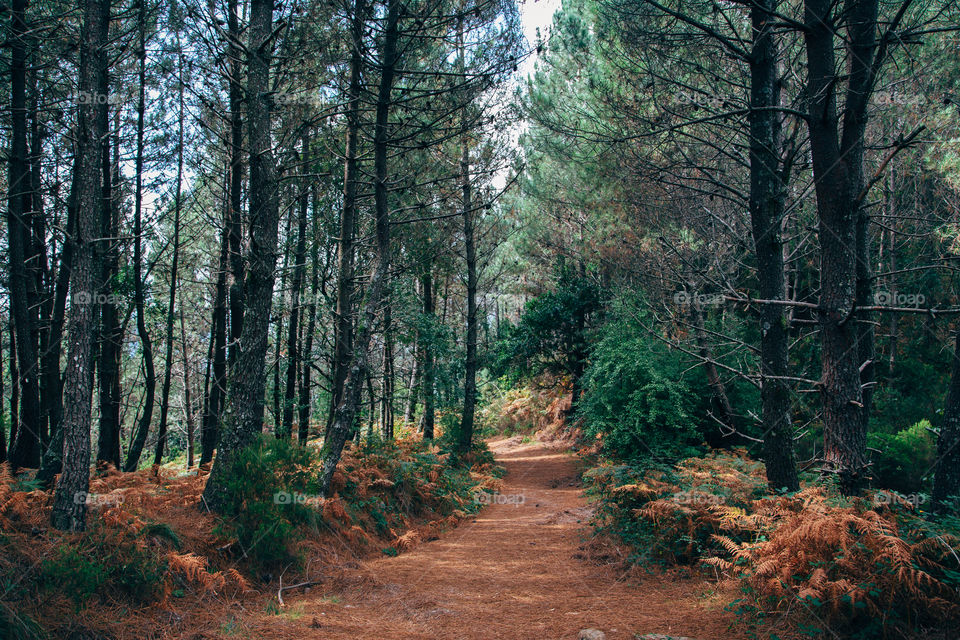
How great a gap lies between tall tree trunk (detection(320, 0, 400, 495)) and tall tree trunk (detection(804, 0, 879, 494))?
5.05 metres

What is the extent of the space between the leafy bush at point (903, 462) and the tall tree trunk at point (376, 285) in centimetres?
897

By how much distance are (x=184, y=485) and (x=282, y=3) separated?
246 inches

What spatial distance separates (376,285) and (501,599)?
4320mm

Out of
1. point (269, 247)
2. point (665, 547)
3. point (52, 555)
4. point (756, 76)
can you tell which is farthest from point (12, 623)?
point (756, 76)

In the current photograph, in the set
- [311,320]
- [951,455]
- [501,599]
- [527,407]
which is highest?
[311,320]

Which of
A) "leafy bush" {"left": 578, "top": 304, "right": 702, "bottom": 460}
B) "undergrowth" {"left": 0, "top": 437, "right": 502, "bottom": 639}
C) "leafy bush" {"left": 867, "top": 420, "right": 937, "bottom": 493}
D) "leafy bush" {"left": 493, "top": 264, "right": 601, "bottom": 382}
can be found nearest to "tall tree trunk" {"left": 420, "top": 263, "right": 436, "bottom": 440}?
"leafy bush" {"left": 493, "top": 264, "right": 601, "bottom": 382}

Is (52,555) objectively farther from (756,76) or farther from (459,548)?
(756,76)

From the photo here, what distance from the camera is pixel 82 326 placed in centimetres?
488

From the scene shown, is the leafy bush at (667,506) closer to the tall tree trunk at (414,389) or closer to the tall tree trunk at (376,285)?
the tall tree trunk at (376,285)

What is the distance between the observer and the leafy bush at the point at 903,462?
31.2 ft

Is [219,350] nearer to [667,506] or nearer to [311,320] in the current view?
[311,320]

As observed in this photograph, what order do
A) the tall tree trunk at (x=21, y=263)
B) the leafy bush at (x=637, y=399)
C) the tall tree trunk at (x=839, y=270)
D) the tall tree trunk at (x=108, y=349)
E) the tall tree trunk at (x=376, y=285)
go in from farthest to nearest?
1. the leafy bush at (x=637, y=399)
2. the tall tree trunk at (x=108, y=349)
3. the tall tree trunk at (x=376, y=285)
4. the tall tree trunk at (x=21, y=263)
5. the tall tree trunk at (x=839, y=270)

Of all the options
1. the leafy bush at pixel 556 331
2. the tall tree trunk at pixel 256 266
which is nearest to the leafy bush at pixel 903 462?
the leafy bush at pixel 556 331

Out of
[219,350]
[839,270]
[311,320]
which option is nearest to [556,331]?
[311,320]
